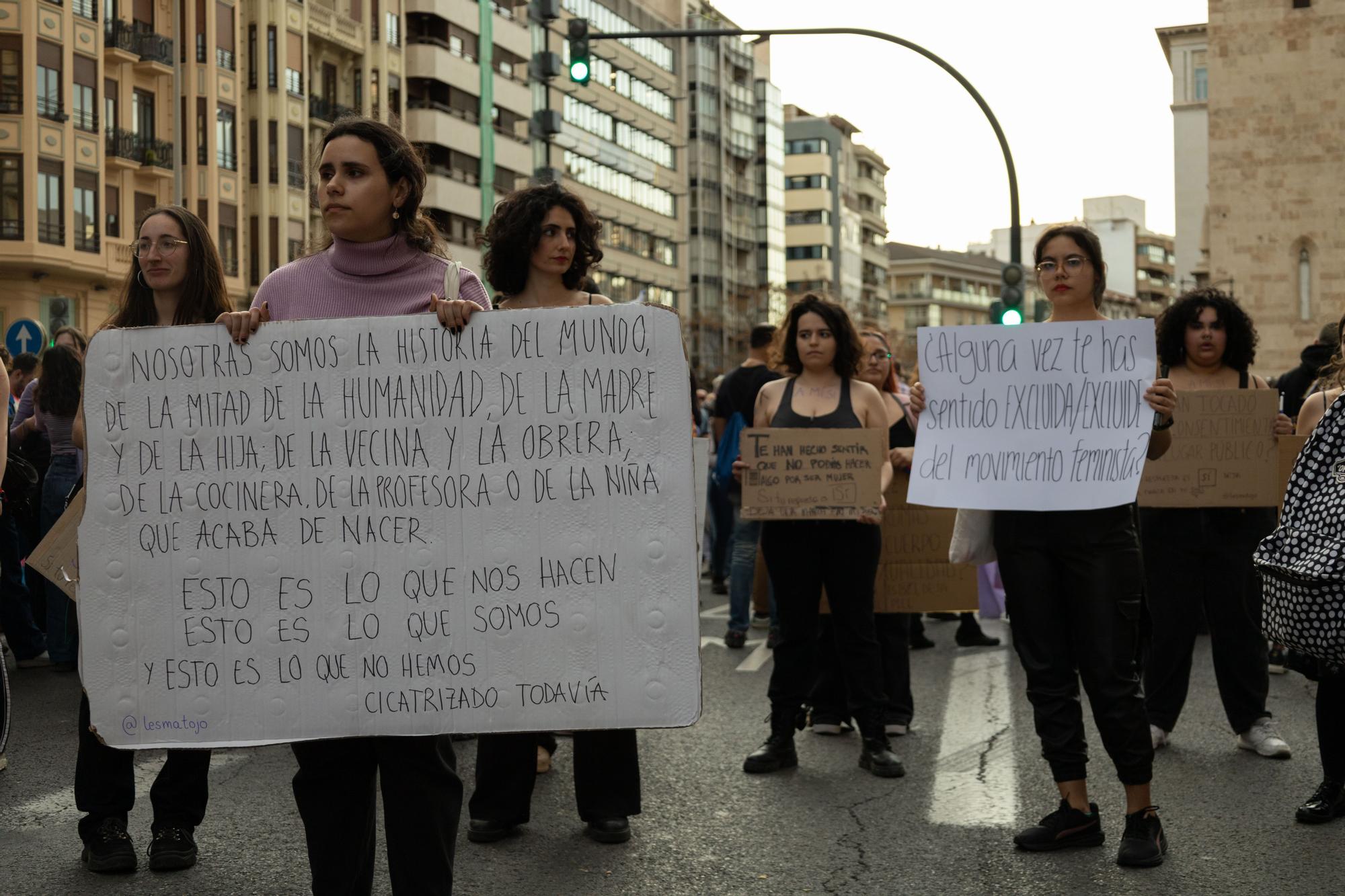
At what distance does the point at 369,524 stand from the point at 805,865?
2.04 meters

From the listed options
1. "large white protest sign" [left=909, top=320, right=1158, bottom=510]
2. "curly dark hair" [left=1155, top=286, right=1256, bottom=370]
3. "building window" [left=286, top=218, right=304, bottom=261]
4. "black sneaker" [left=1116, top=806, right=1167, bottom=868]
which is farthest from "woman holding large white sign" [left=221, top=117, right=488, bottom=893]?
"building window" [left=286, top=218, right=304, bottom=261]

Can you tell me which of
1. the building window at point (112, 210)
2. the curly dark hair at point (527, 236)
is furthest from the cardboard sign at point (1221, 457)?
the building window at point (112, 210)

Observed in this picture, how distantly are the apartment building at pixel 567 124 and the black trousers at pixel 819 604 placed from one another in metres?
41.8

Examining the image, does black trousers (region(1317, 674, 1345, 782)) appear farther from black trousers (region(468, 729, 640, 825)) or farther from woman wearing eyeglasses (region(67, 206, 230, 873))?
woman wearing eyeglasses (region(67, 206, 230, 873))

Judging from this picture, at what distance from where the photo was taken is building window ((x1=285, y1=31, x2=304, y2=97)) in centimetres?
5116

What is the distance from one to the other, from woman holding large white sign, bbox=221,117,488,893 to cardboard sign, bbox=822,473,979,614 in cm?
383

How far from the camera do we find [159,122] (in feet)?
153

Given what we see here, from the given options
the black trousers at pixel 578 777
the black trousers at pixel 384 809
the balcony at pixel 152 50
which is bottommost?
the black trousers at pixel 578 777

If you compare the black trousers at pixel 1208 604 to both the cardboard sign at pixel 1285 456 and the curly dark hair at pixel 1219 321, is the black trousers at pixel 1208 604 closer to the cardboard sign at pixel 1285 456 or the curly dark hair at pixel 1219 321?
the cardboard sign at pixel 1285 456

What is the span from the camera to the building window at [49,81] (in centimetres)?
4091

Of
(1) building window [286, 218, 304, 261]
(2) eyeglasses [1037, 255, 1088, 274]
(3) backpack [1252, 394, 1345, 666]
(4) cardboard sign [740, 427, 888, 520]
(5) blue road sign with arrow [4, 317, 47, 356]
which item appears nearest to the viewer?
(3) backpack [1252, 394, 1345, 666]

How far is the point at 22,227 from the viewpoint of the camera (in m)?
40.4

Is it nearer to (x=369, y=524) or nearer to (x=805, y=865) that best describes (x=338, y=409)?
(x=369, y=524)

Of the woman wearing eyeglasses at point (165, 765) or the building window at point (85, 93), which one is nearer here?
the woman wearing eyeglasses at point (165, 765)
